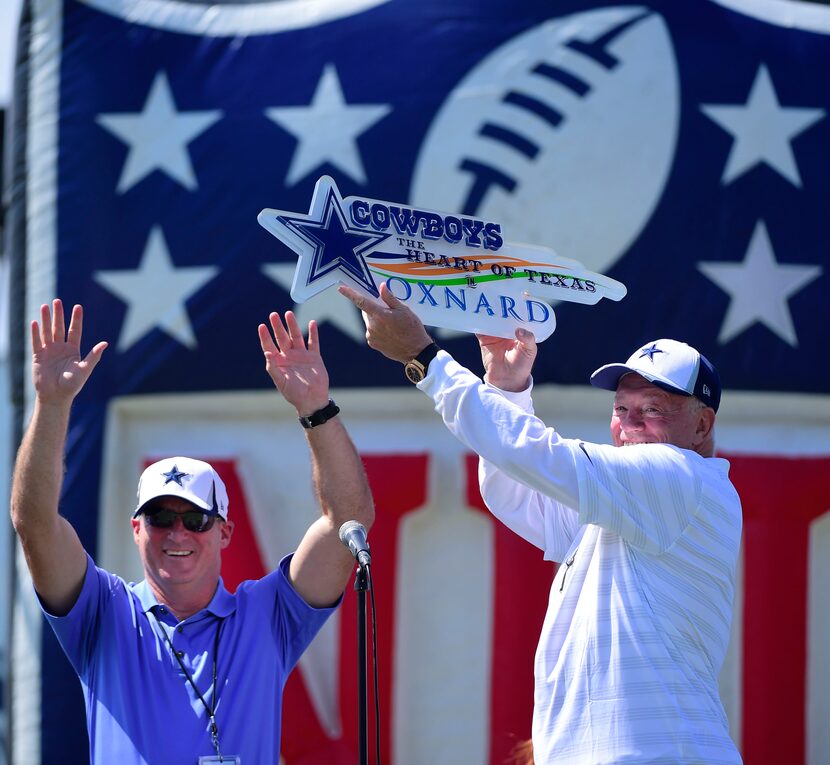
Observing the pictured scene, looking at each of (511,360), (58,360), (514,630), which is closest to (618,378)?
(511,360)

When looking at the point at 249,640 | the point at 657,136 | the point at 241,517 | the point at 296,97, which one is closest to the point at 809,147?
the point at 657,136

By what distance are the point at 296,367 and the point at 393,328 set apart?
1.16 ft

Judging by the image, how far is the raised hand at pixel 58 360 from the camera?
8.50ft

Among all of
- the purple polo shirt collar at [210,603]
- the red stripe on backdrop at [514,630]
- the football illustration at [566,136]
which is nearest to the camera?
the purple polo shirt collar at [210,603]

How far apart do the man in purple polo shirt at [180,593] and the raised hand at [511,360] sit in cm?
37

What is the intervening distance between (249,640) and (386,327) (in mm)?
774

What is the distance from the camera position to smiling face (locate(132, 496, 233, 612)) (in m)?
2.72

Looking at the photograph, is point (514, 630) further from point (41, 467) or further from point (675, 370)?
point (41, 467)

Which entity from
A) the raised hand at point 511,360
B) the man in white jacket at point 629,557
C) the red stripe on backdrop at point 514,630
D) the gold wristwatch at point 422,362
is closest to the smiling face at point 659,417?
the man in white jacket at point 629,557

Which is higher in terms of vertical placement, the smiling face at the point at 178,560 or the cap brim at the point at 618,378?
the cap brim at the point at 618,378

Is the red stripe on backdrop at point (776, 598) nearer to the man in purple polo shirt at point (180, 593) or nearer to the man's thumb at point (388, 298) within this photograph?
the man in purple polo shirt at point (180, 593)

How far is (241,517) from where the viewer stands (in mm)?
4703

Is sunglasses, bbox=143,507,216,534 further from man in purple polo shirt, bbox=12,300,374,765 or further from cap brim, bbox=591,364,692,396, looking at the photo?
cap brim, bbox=591,364,692,396

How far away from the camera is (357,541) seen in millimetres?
2422
